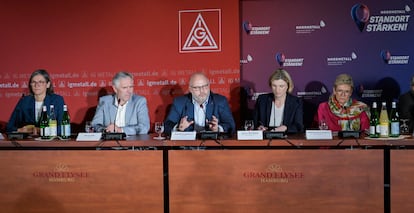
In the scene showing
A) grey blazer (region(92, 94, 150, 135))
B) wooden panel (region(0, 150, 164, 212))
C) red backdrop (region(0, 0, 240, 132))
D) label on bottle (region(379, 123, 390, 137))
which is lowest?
wooden panel (region(0, 150, 164, 212))

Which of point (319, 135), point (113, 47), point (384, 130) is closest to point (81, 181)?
point (319, 135)

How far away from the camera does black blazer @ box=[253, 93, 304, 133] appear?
345 centimetres

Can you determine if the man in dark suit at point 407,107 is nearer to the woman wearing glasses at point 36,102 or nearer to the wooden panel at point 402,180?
the wooden panel at point 402,180

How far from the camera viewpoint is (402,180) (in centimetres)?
252

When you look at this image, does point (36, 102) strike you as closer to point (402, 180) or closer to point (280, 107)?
point (280, 107)

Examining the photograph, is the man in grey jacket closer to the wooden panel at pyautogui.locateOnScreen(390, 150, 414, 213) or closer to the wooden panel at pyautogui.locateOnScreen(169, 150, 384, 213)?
the wooden panel at pyautogui.locateOnScreen(169, 150, 384, 213)

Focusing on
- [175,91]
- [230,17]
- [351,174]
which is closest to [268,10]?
[230,17]

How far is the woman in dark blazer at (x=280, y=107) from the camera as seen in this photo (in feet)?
11.3

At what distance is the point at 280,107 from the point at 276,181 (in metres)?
1.08

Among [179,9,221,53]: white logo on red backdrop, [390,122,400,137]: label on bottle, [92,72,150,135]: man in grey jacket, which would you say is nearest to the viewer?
[390,122,400,137]: label on bottle

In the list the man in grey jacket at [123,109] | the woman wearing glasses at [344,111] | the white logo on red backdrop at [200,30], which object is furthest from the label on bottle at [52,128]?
the woman wearing glasses at [344,111]

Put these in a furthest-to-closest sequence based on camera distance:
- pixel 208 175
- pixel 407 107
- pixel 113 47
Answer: pixel 113 47, pixel 407 107, pixel 208 175

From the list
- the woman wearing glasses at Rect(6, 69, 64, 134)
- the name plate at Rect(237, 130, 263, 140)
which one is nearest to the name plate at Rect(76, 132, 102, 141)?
the name plate at Rect(237, 130, 263, 140)

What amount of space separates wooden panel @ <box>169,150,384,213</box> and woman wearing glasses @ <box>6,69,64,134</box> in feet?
5.11
